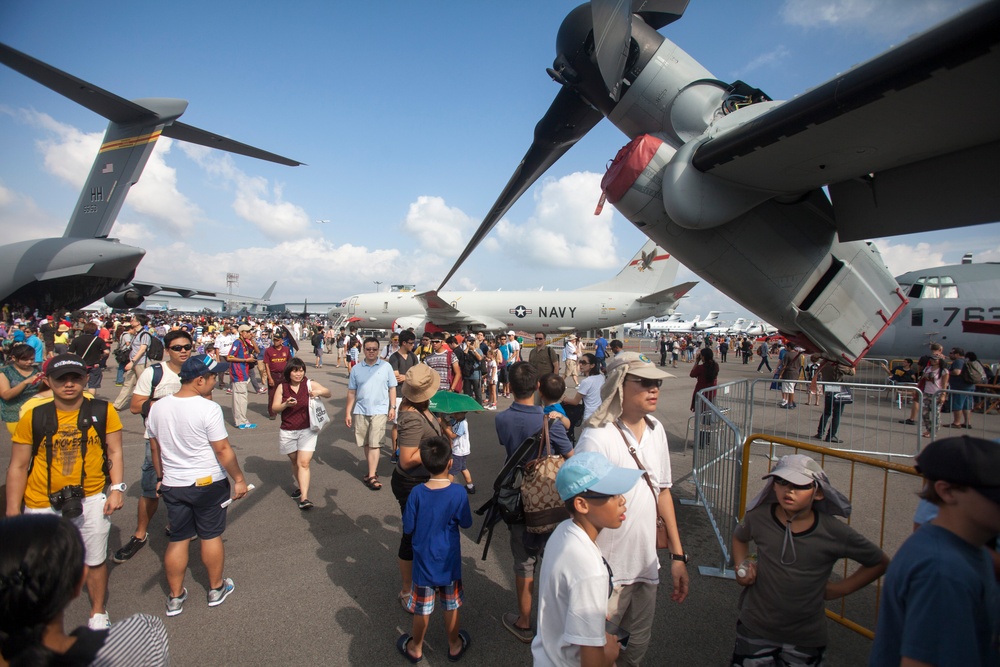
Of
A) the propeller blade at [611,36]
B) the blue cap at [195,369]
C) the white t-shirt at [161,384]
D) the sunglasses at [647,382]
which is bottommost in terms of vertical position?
the white t-shirt at [161,384]

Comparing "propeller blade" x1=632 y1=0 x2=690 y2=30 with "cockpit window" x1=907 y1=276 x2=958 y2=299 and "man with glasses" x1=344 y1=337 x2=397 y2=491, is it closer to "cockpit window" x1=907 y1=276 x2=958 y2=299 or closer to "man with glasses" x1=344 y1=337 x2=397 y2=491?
"man with glasses" x1=344 y1=337 x2=397 y2=491

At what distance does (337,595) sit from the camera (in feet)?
11.3

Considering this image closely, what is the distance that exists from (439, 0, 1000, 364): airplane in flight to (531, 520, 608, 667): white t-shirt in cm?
355

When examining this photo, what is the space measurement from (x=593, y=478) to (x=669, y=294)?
81.4 feet

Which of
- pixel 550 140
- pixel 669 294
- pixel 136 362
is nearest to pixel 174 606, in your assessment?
pixel 550 140

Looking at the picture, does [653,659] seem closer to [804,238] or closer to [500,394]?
[804,238]

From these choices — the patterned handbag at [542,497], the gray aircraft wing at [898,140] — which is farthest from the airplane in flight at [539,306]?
the patterned handbag at [542,497]

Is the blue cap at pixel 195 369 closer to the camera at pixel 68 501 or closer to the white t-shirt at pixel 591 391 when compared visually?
the camera at pixel 68 501

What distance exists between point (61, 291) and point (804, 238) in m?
20.1

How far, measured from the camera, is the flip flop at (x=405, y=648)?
9.14 ft

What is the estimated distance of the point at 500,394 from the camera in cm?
1401

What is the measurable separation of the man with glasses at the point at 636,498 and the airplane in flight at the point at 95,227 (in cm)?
1620

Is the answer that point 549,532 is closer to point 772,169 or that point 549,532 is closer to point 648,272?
point 772,169

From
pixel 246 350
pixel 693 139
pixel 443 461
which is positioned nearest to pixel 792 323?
pixel 693 139
